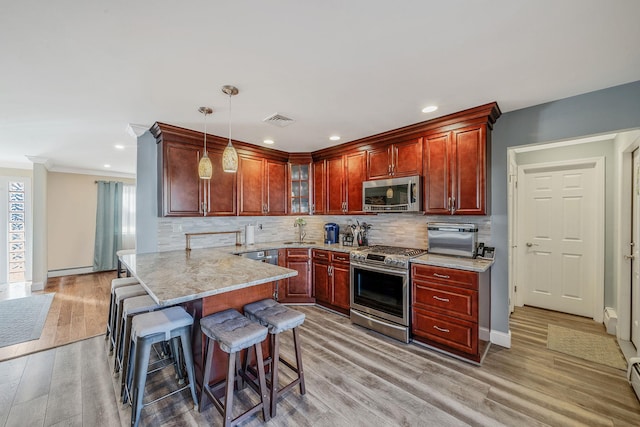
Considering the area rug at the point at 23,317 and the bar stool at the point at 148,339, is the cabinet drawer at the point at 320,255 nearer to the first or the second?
the bar stool at the point at 148,339

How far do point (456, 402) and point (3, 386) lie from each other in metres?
3.65

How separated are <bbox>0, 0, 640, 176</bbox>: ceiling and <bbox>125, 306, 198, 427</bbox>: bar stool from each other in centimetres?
180

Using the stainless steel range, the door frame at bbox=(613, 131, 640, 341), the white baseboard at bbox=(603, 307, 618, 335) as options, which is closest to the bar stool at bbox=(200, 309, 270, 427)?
the stainless steel range

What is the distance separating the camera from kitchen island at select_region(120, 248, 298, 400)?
168 centimetres

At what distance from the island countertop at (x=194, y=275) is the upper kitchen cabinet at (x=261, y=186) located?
4.07 feet

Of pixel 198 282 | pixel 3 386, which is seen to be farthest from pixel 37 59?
pixel 3 386

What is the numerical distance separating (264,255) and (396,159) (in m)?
2.24

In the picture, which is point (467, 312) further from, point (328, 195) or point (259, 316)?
point (328, 195)

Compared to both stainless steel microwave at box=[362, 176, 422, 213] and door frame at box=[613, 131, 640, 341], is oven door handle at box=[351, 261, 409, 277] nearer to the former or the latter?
stainless steel microwave at box=[362, 176, 422, 213]

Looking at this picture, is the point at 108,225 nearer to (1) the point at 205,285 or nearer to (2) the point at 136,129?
(2) the point at 136,129

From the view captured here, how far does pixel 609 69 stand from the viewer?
1.94 meters

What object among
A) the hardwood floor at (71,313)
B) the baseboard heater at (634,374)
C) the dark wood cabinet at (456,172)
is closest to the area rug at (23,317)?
the hardwood floor at (71,313)

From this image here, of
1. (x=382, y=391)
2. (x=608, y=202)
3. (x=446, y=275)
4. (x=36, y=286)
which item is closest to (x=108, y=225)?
(x=36, y=286)

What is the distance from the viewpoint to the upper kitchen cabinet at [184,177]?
10.4 feet
